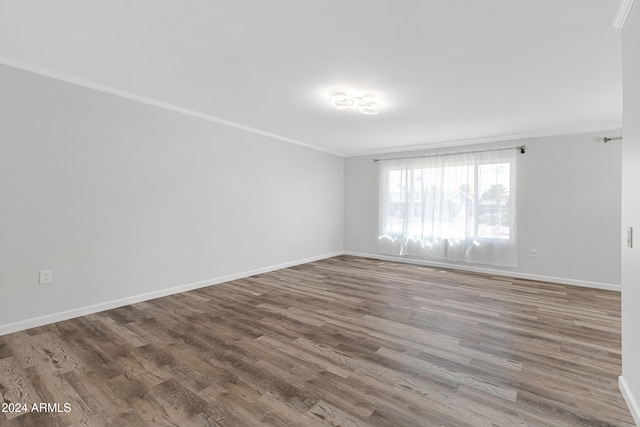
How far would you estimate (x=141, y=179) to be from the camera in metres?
3.54

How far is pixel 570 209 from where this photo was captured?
14.9 feet

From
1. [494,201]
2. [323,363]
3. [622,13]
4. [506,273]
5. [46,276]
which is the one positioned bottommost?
[323,363]

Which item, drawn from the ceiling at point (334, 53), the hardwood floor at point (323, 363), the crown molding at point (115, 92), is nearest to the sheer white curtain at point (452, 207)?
the ceiling at point (334, 53)

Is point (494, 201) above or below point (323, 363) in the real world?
above

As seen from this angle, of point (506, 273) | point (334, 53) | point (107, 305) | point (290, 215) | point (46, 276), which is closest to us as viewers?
point (334, 53)

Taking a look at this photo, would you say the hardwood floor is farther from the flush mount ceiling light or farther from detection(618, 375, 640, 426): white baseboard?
the flush mount ceiling light

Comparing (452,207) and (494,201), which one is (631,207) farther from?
(452,207)

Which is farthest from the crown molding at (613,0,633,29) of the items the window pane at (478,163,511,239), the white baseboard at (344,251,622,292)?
the white baseboard at (344,251,622,292)

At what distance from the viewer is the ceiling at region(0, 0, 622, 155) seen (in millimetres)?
1889

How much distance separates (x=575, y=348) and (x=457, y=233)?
3.12m

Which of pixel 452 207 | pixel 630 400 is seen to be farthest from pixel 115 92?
pixel 452 207

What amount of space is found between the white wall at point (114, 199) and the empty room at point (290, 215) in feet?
0.07

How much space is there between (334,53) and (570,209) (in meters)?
4.43

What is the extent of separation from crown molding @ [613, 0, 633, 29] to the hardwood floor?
2.33 meters
